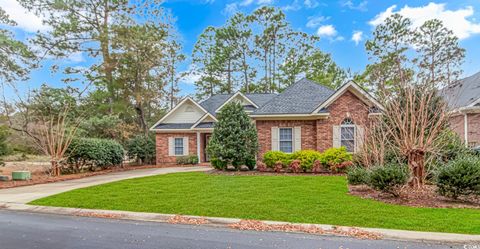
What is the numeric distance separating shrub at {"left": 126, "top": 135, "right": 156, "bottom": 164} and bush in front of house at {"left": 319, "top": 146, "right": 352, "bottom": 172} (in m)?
14.2

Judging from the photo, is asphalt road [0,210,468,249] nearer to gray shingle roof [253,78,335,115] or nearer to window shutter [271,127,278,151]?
window shutter [271,127,278,151]

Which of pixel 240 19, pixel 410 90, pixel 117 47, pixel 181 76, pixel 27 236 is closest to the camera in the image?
pixel 27 236

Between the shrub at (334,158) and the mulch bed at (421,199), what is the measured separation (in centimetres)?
464

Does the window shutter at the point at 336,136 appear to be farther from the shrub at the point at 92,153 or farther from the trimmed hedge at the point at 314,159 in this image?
the shrub at the point at 92,153

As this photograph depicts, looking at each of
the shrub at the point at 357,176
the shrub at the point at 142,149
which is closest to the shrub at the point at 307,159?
the shrub at the point at 357,176

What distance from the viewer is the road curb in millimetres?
5336

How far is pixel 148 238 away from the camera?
574 cm

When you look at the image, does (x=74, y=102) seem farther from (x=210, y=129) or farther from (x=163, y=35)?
(x=210, y=129)

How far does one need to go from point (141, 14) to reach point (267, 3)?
1604cm

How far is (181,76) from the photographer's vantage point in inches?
1356

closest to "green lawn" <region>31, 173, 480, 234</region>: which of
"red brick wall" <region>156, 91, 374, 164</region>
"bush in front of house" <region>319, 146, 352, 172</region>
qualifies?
"bush in front of house" <region>319, 146, 352, 172</region>

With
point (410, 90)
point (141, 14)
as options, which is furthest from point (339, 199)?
point (141, 14)

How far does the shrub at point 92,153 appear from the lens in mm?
17375

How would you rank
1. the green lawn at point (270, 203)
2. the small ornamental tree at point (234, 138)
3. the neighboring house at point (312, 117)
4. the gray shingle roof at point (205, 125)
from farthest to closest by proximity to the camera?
the gray shingle roof at point (205, 125) < the neighboring house at point (312, 117) < the small ornamental tree at point (234, 138) < the green lawn at point (270, 203)
